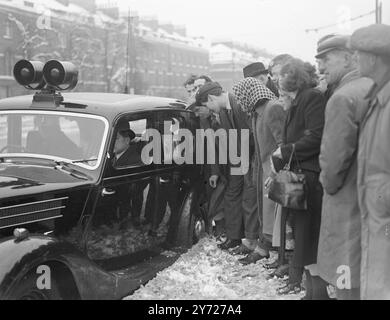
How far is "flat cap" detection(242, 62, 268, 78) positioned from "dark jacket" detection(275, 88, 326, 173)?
1630mm

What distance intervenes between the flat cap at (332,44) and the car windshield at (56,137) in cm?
187

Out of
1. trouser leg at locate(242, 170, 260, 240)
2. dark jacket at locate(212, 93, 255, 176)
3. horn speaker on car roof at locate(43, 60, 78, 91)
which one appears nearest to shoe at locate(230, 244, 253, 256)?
trouser leg at locate(242, 170, 260, 240)

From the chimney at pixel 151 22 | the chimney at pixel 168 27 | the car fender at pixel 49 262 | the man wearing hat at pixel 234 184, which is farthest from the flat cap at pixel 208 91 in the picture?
the car fender at pixel 49 262

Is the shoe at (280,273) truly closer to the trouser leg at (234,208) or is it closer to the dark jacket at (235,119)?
the trouser leg at (234,208)

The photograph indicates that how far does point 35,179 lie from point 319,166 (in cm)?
224

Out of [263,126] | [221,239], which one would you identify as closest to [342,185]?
[263,126]

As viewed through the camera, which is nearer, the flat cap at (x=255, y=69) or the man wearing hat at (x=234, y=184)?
the man wearing hat at (x=234, y=184)

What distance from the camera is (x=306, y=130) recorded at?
13.1ft

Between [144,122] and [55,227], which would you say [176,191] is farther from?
[55,227]

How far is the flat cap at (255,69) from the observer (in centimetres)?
572

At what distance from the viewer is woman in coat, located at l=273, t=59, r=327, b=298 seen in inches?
157

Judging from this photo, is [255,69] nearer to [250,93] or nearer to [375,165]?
[250,93]

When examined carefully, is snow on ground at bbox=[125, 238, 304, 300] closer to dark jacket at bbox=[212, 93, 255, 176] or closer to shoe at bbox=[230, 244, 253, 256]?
shoe at bbox=[230, 244, 253, 256]
